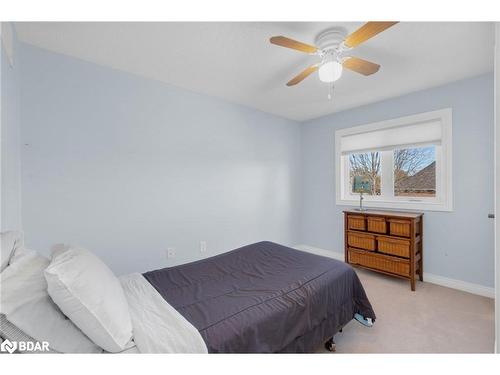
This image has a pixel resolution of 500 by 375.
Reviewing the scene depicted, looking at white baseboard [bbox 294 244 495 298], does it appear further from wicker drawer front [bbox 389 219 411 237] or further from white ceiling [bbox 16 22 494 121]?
white ceiling [bbox 16 22 494 121]

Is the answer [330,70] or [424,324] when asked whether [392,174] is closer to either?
[424,324]

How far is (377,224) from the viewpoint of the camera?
2877 mm

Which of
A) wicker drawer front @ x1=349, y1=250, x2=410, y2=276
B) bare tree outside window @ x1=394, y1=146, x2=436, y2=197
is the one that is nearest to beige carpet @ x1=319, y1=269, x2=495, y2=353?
wicker drawer front @ x1=349, y1=250, x2=410, y2=276

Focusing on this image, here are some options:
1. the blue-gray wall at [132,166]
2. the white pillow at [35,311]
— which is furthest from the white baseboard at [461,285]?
the white pillow at [35,311]

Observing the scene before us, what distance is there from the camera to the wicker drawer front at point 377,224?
2826 mm

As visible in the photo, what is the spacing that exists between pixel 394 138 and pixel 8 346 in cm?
389

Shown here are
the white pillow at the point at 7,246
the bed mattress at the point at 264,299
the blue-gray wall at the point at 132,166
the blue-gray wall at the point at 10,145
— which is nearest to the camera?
the white pillow at the point at 7,246

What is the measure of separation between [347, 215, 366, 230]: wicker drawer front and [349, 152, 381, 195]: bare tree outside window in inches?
23.6

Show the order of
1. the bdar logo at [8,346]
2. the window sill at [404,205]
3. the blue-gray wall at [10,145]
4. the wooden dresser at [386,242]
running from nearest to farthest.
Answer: the bdar logo at [8,346]
the blue-gray wall at [10,145]
the wooden dresser at [386,242]
the window sill at [404,205]

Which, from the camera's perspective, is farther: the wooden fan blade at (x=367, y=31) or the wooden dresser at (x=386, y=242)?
the wooden dresser at (x=386, y=242)

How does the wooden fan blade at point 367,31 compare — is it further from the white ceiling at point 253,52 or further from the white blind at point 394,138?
the white blind at point 394,138

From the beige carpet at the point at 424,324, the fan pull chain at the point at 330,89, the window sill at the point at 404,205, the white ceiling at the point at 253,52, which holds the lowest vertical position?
the beige carpet at the point at 424,324

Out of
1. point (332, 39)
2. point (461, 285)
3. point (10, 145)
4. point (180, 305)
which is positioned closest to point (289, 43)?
point (332, 39)

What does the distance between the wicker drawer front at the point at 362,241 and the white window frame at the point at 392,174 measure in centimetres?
58
